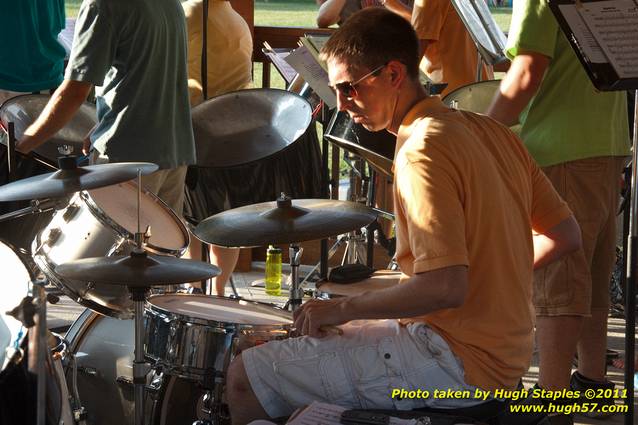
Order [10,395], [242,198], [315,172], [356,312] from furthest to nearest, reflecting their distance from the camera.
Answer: [315,172] < [242,198] < [356,312] < [10,395]

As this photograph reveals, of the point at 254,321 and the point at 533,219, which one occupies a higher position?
the point at 533,219

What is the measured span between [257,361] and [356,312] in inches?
11.8

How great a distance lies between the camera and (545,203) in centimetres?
257

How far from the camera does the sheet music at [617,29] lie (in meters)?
2.56

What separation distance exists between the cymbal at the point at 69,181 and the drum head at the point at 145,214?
0.37 m

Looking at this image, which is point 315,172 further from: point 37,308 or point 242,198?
point 37,308

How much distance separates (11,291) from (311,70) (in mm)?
2116

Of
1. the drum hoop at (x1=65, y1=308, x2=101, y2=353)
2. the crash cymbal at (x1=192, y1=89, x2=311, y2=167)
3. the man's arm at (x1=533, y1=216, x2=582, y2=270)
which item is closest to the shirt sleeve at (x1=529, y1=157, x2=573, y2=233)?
the man's arm at (x1=533, y1=216, x2=582, y2=270)

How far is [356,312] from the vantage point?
2225 mm

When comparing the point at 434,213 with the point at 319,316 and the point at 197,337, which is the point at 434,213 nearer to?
the point at 319,316

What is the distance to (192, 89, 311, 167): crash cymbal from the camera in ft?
14.5

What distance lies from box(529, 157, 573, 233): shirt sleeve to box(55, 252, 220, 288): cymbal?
34.3 inches

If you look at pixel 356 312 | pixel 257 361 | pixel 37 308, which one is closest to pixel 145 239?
pixel 257 361

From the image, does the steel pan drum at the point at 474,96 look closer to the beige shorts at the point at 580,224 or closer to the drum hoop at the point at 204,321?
the beige shorts at the point at 580,224
